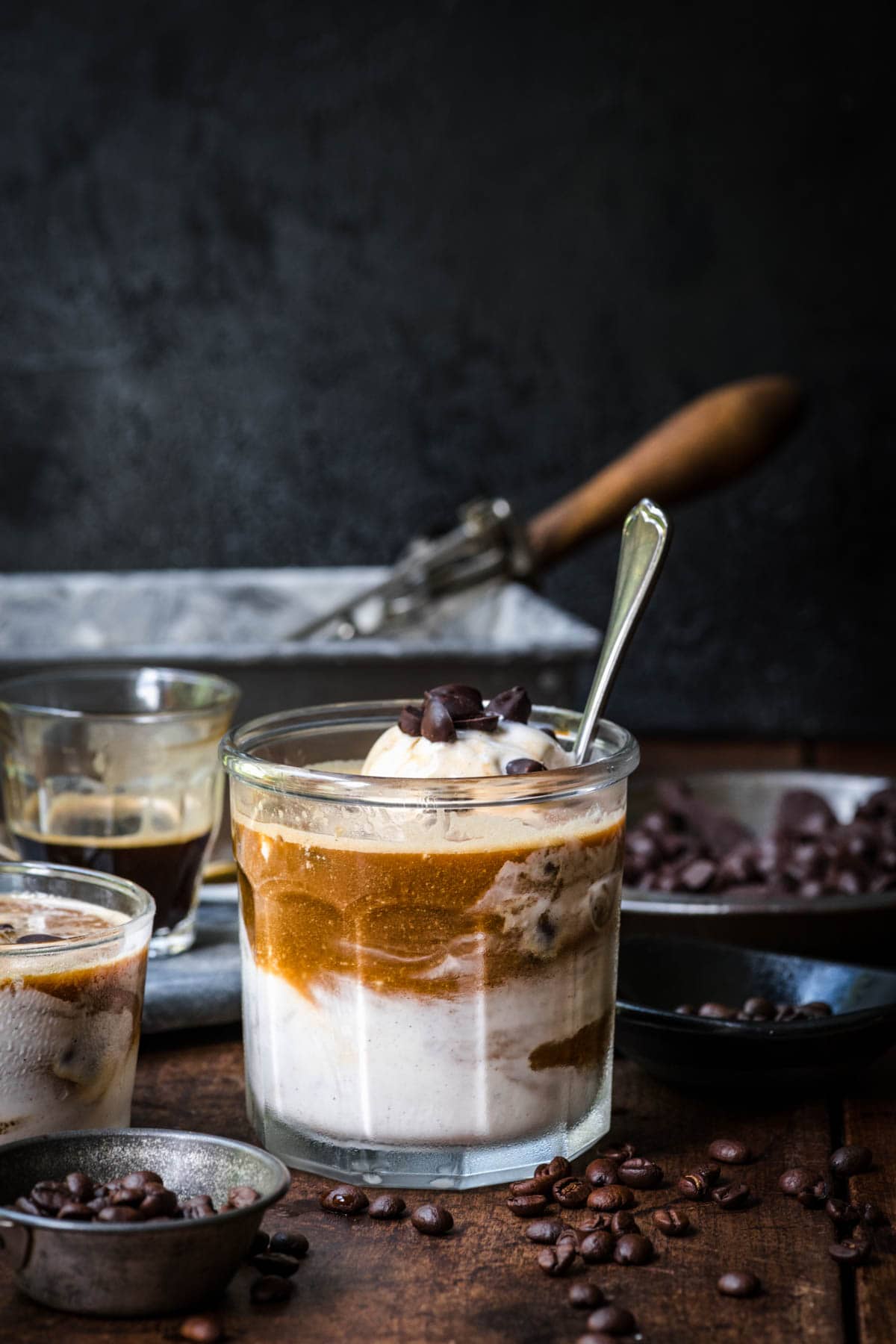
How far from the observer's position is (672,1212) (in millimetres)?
884

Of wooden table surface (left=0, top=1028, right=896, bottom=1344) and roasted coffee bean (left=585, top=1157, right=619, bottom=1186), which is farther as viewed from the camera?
roasted coffee bean (left=585, top=1157, right=619, bottom=1186)

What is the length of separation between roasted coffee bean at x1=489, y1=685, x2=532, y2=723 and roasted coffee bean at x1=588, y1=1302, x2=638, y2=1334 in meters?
0.36

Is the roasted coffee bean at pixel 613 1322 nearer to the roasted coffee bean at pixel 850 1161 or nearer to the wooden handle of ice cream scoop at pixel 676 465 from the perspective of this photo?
the roasted coffee bean at pixel 850 1161

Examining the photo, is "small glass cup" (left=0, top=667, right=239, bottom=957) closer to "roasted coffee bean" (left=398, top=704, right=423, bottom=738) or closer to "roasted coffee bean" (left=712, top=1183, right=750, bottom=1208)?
"roasted coffee bean" (left=398, top=704, right=423, bottom=738)

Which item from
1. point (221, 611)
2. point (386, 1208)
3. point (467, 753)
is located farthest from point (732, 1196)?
point (221, 611)

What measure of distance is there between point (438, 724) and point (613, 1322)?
355mm

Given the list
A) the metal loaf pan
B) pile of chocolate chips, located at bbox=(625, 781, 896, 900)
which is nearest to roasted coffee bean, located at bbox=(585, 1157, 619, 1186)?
pile of chocolate chips, located at bbox=(625, 781, 896, 900)

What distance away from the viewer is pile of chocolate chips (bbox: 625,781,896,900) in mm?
1433

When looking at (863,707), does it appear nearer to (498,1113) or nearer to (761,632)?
(761,632)

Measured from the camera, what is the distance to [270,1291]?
31.1 inches

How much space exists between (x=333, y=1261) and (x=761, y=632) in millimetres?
2150

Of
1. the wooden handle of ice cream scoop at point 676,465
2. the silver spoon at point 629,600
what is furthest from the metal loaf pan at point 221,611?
the silver spoon at point 629,600

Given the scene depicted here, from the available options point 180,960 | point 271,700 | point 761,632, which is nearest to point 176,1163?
point 180,960

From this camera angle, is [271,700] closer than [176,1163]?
No
